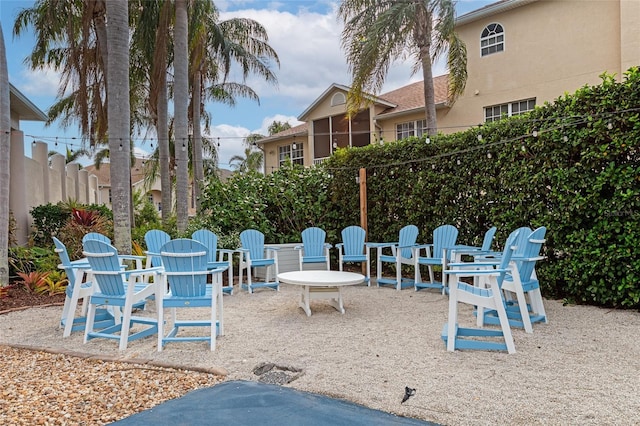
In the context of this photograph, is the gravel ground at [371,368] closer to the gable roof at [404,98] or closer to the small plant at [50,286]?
the small plant at [50,286]

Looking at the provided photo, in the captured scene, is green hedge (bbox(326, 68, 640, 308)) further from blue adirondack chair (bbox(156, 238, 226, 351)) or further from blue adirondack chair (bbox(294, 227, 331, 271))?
blue adirondack chair (bbox(156, 238, 226, 351))

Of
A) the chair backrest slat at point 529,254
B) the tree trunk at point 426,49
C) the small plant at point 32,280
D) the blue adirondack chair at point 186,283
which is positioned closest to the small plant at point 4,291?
the small plant at point 32,280

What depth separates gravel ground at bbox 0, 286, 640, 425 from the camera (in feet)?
8.66

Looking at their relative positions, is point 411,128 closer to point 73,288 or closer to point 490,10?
point 490,10

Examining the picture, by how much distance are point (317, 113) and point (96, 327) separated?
13.7 meters

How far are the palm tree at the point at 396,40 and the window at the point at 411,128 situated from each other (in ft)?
9.98

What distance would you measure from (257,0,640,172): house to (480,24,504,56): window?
25 mm

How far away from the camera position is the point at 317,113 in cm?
1717

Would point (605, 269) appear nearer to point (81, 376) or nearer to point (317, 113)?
point (81, 376)

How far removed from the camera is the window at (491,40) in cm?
1183

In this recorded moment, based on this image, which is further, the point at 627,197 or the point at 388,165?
the point at 388,165

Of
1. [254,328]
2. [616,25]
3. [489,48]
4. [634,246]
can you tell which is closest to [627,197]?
[634,246]

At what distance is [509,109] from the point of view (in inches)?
469

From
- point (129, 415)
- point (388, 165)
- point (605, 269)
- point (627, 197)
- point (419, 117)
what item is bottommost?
point (129, 415)
